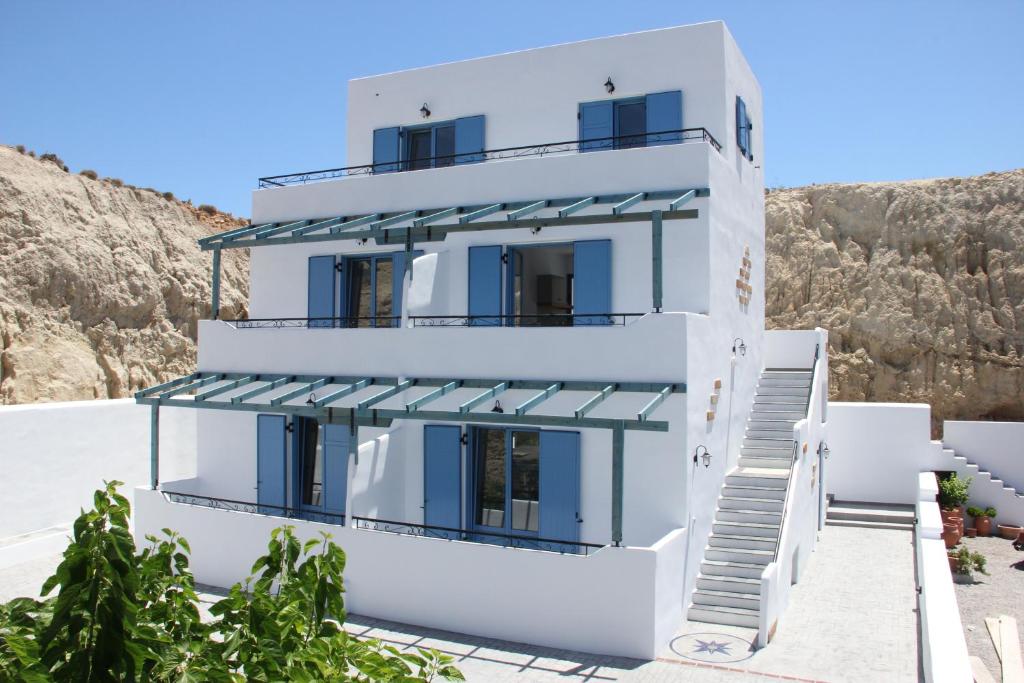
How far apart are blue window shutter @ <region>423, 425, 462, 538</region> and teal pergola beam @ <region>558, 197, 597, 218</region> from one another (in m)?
4.42

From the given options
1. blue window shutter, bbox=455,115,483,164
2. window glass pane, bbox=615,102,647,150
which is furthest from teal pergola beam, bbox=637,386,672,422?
blue window shutter, bbox=455,115,483,164

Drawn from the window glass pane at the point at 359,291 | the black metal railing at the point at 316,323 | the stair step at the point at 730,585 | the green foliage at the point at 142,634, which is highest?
the window glass pane at the point at 359,291

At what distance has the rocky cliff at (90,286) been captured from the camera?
31.9m

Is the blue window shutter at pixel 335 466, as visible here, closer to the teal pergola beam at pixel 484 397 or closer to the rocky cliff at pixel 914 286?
the teal pergola beam at pixel 484 397

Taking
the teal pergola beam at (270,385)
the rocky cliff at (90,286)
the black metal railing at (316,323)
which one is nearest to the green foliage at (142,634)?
the teal pergola beam at (270,385)

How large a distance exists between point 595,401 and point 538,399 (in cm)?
94

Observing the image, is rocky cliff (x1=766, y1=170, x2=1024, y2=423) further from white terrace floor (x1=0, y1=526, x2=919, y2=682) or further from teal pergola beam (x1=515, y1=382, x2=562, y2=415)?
teal pergola beam (x1=515, y1=382, x2=562, y2=415)

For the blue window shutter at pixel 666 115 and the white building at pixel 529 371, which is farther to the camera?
the blue window shutter at pixel 666 115

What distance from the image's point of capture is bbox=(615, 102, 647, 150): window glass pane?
58.4 ft

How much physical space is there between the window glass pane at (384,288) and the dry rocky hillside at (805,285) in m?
19.4

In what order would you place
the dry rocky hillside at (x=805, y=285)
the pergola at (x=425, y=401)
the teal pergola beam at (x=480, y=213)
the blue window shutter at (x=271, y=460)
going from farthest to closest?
1. the dry rocky hillside at (x=805, y=285)
2. the blue window shutter at (x=271, y=460)
3. the teal pergola beam at (x=480, y=213)
4. the pergola at (x=425, y=401)

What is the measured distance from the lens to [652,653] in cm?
1167

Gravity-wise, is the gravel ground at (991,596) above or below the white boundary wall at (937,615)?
below

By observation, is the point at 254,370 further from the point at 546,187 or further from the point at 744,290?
the point at 744,290
